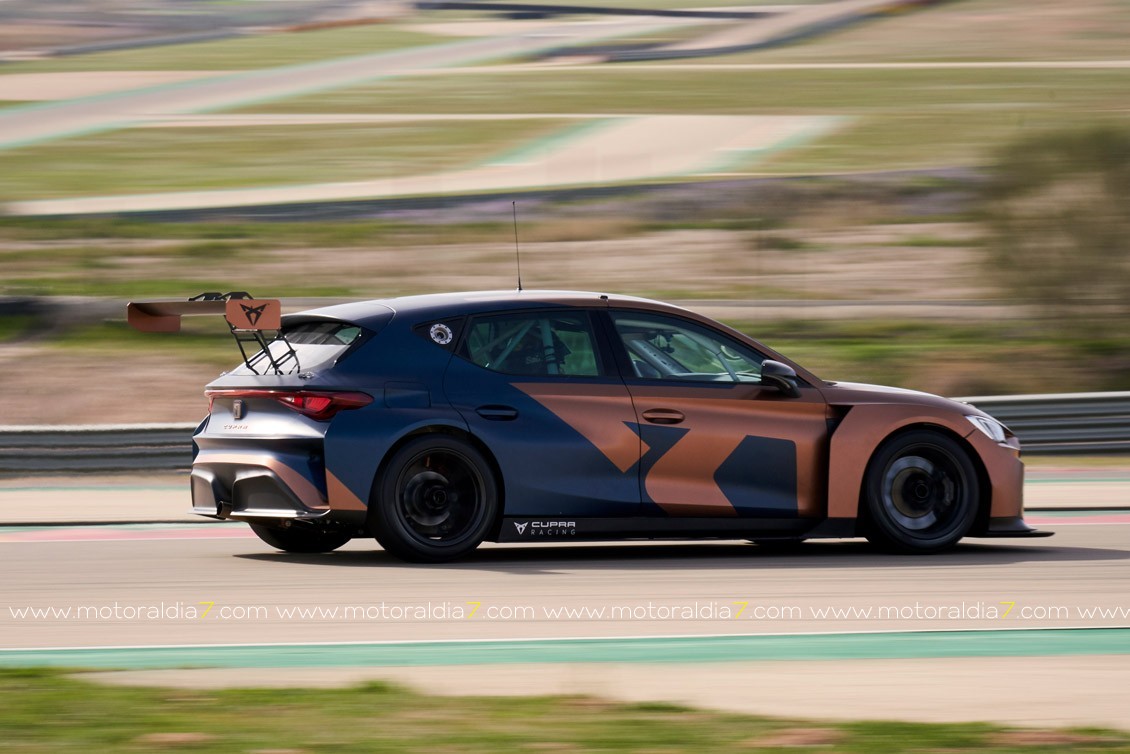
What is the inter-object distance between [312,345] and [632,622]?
2.76 m

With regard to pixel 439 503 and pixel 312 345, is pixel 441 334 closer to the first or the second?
pixel 312 345

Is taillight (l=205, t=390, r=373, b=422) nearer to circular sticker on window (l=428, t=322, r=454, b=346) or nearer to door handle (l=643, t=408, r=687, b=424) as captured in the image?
circular sticker on window (l=428, t=322, r=454, b=346)

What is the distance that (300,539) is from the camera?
952cm

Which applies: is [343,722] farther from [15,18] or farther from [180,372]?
[15,18]

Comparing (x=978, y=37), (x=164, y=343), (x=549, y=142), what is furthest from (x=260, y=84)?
(x=164, y=343)

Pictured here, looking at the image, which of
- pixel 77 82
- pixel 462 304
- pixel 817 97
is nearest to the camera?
pixel 462 304

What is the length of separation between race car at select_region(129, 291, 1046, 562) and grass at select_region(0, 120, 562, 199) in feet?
73.2

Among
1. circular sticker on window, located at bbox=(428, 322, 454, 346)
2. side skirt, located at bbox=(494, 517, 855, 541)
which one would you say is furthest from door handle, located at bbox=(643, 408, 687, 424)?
circular sticker on window, located at bbox=(428, 322, 454, 346)

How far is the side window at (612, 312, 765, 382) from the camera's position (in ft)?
29.5

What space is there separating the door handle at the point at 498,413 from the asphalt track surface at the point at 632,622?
2.54ft

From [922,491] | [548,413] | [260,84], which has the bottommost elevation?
[922,491]

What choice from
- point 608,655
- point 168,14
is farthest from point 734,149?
point 608,655

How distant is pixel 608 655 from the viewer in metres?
6.28

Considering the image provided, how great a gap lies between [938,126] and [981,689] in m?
31.0
